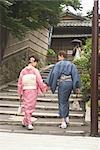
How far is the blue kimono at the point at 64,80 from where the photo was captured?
814 centimetres

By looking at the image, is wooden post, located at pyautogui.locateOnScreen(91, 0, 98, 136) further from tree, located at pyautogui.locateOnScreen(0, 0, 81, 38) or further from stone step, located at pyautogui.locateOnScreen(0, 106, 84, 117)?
tree, located at pyautogui.locateOnScreen(0, 0, 81, 38)

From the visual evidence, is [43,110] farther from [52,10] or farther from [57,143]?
[52,10]

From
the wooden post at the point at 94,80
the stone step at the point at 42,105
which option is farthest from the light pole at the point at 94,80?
the stone step at the point at 42,105

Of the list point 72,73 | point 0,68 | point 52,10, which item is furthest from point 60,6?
point 72,73

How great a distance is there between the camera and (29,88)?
26.6 ft

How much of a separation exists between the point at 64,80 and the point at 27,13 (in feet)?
18.0

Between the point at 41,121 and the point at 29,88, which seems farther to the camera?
the point at 41,121

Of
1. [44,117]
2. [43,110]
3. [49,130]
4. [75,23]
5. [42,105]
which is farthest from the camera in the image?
[75,23]

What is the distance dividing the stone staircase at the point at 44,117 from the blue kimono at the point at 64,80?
1.77 ft

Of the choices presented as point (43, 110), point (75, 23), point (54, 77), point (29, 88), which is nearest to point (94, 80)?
point (54, 77)

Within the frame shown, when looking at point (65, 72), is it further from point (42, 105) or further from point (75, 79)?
point (42, 105)

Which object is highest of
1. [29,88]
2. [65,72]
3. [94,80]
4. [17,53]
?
[17,53]

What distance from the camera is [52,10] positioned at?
14.1 meters

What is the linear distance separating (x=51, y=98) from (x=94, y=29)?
5010mm
